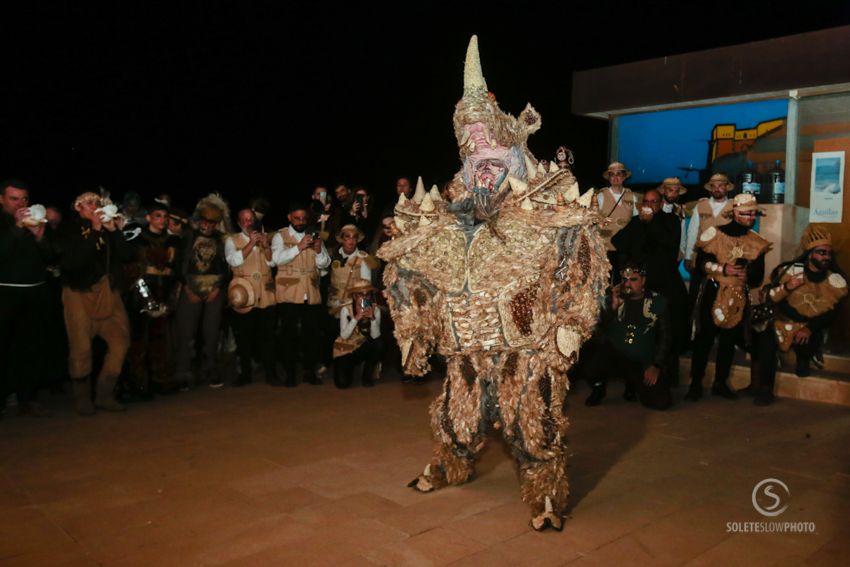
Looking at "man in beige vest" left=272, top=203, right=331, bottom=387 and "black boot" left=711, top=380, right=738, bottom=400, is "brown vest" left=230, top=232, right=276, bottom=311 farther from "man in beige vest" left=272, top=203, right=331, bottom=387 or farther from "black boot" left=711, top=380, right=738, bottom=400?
"black boot" left=711, top=380, right=738, bottom=400

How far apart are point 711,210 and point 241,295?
16.4 ft

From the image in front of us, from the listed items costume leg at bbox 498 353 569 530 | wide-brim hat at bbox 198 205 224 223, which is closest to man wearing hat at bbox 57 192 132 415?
wide-brim hat at bbox 198 205 224 223

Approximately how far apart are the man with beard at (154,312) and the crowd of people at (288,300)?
0.04 feet

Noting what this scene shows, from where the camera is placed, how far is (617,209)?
802 centimetres

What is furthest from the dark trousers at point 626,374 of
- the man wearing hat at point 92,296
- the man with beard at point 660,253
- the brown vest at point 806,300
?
the man wearing hat at point 92,296

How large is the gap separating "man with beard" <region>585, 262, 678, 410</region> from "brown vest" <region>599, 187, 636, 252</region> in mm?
1296

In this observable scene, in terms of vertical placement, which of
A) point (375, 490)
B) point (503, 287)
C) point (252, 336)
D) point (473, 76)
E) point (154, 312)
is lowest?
point (375, 490)

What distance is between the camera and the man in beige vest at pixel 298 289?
7.37m

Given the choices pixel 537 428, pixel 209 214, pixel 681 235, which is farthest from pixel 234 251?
pixel 681 235

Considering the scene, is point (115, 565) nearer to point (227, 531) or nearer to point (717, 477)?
point (227, 531)

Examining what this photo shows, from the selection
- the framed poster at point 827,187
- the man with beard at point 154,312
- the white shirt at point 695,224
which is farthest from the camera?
the framed poster at point 827,187

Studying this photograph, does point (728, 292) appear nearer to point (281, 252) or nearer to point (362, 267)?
point (362, 267)

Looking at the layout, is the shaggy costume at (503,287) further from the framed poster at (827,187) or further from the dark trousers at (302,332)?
the framed poster at (827,187)

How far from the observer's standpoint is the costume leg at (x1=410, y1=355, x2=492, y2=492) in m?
3.92
